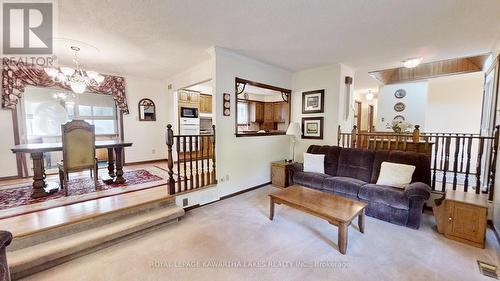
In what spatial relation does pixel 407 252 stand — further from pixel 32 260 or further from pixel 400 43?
pixel 32 260

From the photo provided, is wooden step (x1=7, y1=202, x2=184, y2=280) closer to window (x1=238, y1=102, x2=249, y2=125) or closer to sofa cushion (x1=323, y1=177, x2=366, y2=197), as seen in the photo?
sofa cushion (x1=323, y1=177, x2=366, y2=197)

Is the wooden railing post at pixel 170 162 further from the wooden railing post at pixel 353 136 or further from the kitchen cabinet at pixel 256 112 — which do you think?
the kitchen cabinet at pixel 256 112

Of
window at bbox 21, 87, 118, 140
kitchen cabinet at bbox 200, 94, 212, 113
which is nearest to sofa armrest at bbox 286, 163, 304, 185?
kitchen cabinet at bbox 200, 94, 212, 113

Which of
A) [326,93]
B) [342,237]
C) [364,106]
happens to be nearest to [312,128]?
[326,93]

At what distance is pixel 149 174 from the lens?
4.36 metres

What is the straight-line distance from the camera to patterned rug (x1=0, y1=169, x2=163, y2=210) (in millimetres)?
2805

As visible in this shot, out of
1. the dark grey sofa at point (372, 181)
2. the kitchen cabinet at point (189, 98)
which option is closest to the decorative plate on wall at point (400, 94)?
the dark grey sofa at point (372, 181)

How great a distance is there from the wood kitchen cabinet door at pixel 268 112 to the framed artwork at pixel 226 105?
14.6 feet

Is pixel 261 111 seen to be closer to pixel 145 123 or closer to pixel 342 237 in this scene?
pixel 145 123

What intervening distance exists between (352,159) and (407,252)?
5.71 feet

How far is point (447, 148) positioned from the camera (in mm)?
3111

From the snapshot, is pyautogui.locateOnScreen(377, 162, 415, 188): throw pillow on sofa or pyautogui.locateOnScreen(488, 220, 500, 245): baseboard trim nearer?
pyautogui.locateOnScreen(488, 220, 500, 245): baseboard trim

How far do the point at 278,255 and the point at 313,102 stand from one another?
342cm

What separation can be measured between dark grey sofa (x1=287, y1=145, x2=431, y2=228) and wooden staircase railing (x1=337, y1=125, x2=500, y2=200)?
46cm
